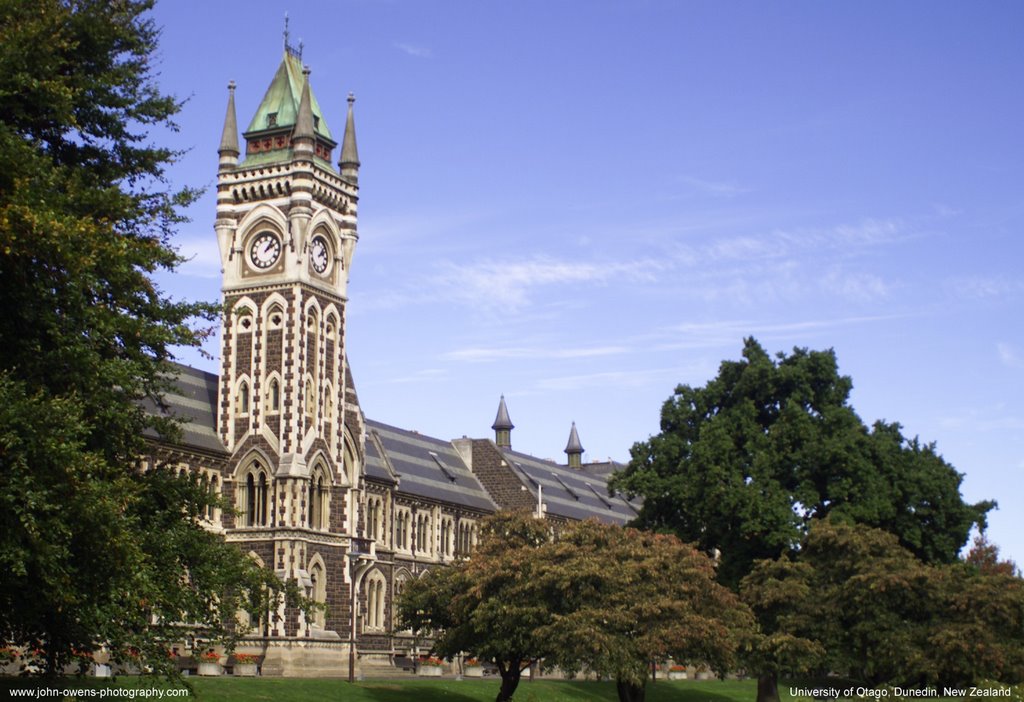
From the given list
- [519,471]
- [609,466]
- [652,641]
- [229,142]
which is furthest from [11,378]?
[609,466]

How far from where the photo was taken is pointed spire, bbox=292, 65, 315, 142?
2638 inches

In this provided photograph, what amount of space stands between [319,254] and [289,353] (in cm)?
588

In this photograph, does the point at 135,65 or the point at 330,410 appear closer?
the point at 135,65

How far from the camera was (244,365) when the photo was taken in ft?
217

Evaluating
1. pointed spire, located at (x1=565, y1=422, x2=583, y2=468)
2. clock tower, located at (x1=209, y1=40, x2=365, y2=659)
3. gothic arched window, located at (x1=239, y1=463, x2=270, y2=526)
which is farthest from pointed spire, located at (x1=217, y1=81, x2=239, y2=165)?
pointed spire, located at (x1=565, y1=422, x2=583, y2=468)

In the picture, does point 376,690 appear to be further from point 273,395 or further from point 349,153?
point 349,153

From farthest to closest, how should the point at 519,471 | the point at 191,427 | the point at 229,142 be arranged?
1. the point at 519,471
2. the point at 229,142
3. the point at 191,427

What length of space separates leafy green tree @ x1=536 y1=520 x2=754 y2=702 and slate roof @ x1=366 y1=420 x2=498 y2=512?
3030 centimetres

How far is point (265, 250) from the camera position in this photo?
67.1 meters

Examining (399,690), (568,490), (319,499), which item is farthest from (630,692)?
(568,490)

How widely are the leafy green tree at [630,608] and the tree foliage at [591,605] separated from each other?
0.13 ft

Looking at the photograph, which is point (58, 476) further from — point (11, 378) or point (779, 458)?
point (779, 458)

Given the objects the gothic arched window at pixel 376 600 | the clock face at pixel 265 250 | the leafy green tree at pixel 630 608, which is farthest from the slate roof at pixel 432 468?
the leafy green tree at pixel 630 608

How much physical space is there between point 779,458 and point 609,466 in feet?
224
